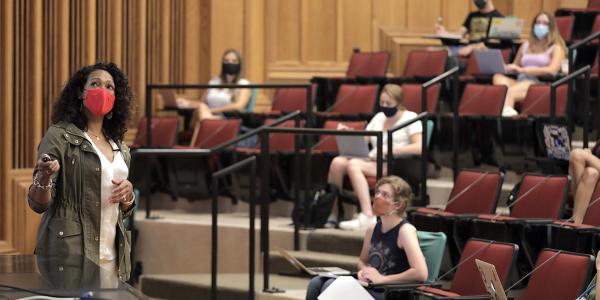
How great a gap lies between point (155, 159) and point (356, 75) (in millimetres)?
2165

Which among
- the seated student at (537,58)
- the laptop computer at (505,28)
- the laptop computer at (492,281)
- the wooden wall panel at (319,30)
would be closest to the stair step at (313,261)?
the laptop computer at (492,281)

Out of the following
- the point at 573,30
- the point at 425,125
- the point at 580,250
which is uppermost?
the point at 573,30

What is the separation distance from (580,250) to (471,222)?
0.74m

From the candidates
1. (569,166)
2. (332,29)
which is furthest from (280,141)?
(332,29)

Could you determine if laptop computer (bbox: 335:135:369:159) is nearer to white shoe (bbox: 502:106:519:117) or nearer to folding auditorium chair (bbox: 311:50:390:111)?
white shoe (bbox: 502:106:519:117)

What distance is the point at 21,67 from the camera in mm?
9000

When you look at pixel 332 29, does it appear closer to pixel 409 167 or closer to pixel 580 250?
pixel 409 167

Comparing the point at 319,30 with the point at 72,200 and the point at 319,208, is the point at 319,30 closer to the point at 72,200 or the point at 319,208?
the point at 319,208

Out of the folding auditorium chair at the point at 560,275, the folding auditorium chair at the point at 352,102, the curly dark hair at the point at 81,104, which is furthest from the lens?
the folding auditorium chair at the point at 352,102

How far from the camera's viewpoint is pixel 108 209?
435cm

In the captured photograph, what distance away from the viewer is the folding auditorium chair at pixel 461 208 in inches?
268

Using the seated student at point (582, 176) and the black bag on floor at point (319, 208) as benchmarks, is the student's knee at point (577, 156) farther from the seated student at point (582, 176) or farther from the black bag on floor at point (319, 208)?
the black bag on floor at point (319, 208)

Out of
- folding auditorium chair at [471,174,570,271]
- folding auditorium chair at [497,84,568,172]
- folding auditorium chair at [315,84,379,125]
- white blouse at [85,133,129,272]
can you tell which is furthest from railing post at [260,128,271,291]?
white blouse at [85,133,129,272]

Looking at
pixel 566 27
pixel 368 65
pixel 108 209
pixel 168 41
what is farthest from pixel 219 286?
pixel 566 27
